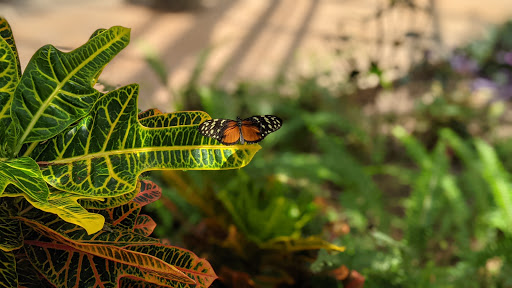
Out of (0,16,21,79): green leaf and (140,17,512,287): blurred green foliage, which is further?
(140,17,512,287): blurred green foliage

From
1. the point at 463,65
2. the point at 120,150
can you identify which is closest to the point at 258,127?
the point at 120,150

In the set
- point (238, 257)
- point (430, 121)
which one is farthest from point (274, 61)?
point (238, 257)

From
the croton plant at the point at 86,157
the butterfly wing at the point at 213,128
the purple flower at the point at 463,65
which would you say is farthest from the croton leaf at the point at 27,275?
the purple flower at the point at 463,65

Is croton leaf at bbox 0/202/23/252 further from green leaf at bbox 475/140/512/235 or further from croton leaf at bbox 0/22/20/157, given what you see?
green leaf at bbox 475/140/512/235

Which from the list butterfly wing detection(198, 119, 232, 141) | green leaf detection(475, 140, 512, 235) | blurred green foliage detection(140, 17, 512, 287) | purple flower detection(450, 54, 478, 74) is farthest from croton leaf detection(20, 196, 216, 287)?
purple flower detection(450, 54, 478, 74)

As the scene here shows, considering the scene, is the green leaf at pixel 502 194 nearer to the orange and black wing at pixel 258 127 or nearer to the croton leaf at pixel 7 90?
the orange and black wing at pixel 258 127

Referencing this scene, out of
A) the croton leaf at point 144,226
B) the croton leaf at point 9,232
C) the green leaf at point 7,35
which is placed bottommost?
the croton leaf at point 144,226
